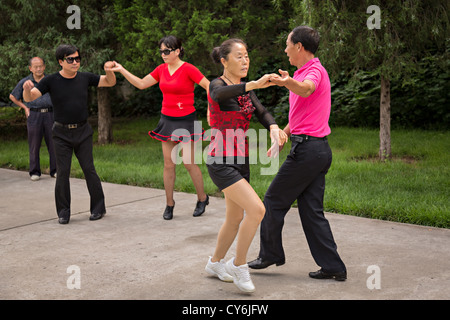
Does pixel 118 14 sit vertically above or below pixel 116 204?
above

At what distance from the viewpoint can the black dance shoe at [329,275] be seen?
166 inches

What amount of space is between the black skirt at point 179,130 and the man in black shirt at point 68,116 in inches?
28.2

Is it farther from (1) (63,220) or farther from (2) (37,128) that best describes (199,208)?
(2) (37,128)

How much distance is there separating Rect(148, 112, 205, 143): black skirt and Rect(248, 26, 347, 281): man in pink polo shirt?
6.78 ft

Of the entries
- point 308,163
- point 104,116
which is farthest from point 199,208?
point 104,116

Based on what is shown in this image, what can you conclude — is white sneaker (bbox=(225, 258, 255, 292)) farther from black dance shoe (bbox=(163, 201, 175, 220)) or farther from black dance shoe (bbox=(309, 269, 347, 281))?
black dance shoe (bbox=(163, 201, 175, 220))

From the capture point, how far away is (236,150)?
408 centimetres

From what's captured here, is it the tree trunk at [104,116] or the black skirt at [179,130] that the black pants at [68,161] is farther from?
the tree trunk at [104,116]

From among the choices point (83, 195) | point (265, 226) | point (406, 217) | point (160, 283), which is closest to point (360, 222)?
point (406, 217)

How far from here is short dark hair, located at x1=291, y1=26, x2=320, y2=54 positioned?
410 cm

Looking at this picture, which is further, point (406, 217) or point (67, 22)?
point (67, 22)

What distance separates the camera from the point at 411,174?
834cm

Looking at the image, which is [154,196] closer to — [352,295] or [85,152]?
[85,152]

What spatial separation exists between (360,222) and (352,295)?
6.87ft
